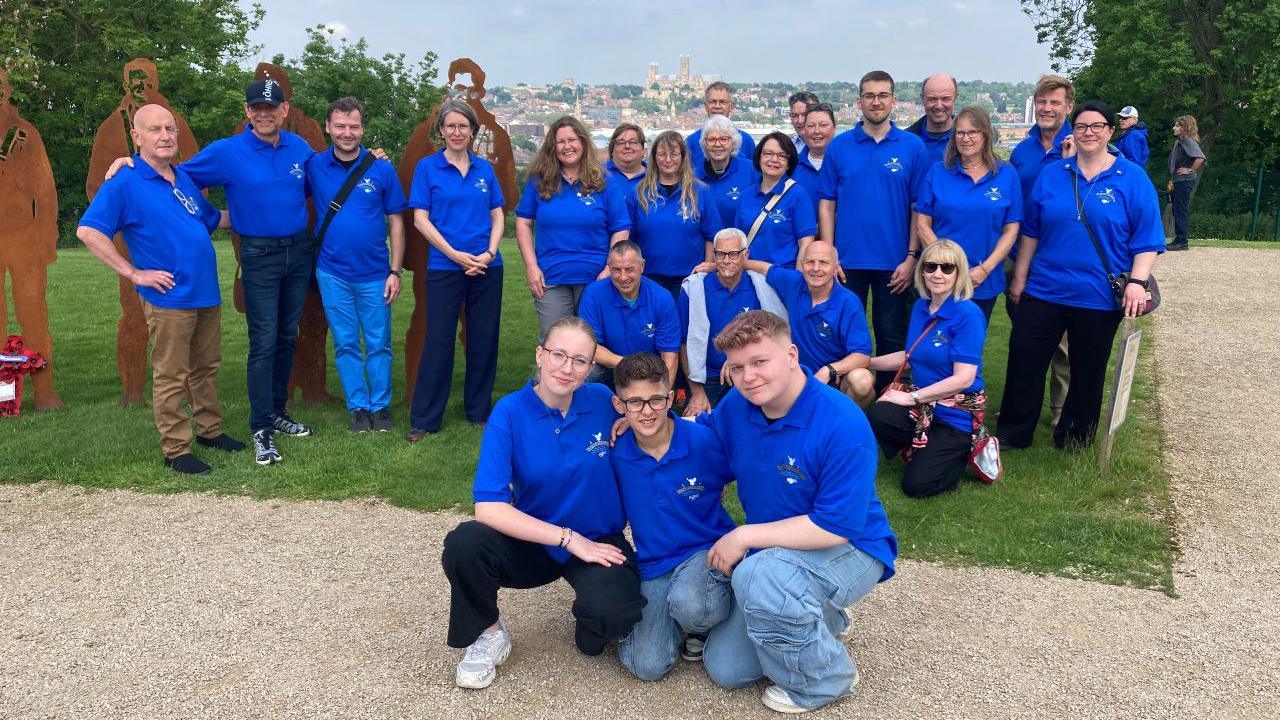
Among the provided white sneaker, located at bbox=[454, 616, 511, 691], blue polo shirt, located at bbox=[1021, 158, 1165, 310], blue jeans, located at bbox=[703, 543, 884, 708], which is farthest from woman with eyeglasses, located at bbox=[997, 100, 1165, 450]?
white sneaker, located at bbox=[454, 616, 511, 691]

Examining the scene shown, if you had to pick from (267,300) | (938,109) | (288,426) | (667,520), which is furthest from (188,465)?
(938,109)

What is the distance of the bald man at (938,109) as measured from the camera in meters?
6.78

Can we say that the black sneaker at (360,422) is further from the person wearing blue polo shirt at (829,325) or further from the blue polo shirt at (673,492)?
the blue polo shirt at (673,492)

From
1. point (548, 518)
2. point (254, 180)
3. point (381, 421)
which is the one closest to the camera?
point (548, 518)

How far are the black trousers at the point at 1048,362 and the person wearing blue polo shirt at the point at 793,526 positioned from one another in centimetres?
311

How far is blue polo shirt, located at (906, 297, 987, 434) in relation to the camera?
561 cm

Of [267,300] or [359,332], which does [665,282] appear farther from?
[267,300]

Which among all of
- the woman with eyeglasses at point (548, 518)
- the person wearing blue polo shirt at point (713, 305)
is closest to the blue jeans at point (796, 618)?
the woman with eyeglasses at point (548, 518)

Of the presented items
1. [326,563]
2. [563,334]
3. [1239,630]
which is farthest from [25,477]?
[1239,630]

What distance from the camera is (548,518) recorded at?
3.91 meters

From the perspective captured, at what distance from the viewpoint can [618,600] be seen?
12.0ft

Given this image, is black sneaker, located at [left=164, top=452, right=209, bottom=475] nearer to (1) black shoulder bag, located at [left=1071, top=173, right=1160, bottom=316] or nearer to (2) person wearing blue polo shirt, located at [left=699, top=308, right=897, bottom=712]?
(2) person wearing blue polo shirt, located at [left=699, top=308, right=897, bottom=712]

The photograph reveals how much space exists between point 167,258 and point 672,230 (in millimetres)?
3276

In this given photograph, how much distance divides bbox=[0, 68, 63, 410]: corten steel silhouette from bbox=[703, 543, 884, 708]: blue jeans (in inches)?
Answer: 264
